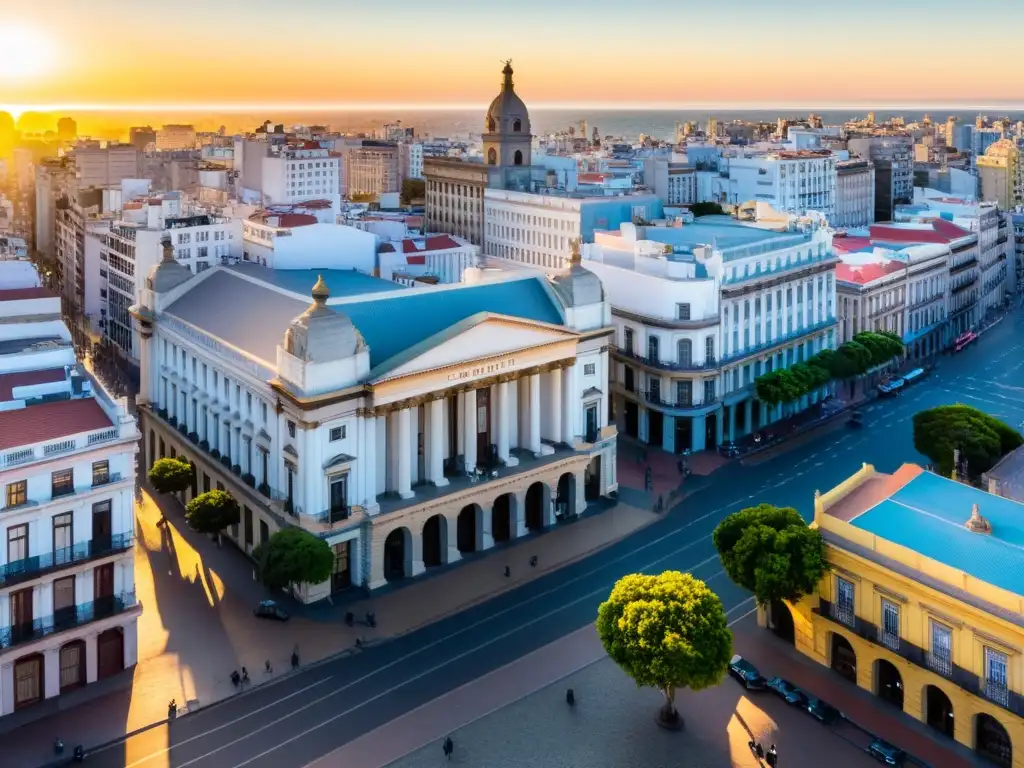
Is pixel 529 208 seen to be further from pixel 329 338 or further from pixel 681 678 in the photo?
pixel 681 678

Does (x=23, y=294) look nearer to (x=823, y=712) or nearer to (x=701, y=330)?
(x=701, y=330)

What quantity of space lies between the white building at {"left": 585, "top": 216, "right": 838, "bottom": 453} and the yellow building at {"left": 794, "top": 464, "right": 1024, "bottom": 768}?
1476 inches

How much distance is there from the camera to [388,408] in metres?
70.2

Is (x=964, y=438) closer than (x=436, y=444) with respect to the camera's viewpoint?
No

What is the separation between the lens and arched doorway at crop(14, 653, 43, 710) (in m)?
55.1

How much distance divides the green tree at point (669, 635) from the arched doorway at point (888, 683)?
955 cm

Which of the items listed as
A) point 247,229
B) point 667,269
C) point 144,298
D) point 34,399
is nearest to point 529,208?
point 247,229

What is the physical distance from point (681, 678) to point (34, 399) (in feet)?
128

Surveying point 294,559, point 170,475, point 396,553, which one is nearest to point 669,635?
point 294,559

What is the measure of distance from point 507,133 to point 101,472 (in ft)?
421

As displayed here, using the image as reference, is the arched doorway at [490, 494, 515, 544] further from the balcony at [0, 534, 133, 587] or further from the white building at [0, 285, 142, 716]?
the balcony at [0, 534, 133, 587]

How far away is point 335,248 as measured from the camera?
386 ft

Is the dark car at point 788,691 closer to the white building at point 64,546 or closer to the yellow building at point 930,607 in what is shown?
the yellow building at point 930,607

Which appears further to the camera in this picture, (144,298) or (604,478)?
(144,298)
